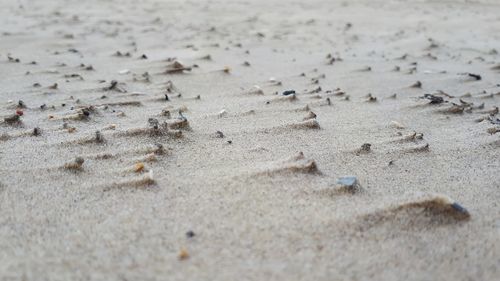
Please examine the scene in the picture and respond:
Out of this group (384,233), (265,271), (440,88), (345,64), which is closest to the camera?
(265,271)

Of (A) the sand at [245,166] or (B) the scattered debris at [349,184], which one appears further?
(B) the scattered debris at [349,184]

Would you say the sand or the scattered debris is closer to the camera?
the sand

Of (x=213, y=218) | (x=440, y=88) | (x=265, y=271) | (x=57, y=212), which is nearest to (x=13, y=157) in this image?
(x=57, y=212)

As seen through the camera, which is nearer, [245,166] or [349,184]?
[349,184]

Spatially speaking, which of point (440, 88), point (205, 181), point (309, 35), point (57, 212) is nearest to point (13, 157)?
point (57, 212)

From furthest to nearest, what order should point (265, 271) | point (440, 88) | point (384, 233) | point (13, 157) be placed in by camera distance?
point (440, 88), point (13, 157), point (384, 233), point (265, 271)

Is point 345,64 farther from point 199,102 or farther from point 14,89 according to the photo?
point 14,89

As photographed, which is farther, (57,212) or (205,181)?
(205,181)

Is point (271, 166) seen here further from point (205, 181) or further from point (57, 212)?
point (57, 212)
